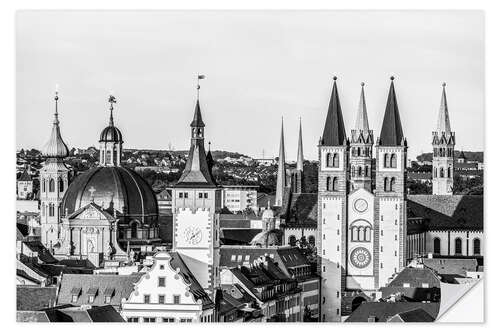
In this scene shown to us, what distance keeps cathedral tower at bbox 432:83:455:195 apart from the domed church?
12497 millimetres

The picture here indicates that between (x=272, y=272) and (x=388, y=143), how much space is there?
10.3 m

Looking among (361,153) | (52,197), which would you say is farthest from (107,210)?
(361,153)

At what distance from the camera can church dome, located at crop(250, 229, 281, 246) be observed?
8244 cm

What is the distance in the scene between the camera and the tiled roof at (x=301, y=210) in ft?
283

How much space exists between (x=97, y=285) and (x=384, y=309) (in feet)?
29.7

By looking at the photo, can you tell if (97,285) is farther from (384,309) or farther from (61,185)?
(61,185)

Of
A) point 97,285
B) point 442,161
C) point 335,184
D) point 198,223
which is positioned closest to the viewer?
point 198,223

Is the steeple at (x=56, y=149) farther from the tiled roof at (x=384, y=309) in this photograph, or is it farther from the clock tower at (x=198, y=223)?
the tiled roof at (x=384, y=309)

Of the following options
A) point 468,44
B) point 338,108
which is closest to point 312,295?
point 338,108

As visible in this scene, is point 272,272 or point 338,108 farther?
point 338,108

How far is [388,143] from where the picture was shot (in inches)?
3066

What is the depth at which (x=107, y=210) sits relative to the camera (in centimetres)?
8238

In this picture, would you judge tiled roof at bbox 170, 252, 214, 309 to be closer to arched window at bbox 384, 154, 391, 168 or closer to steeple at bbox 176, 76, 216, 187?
steeple at bbox 176, 76, 216, 187
